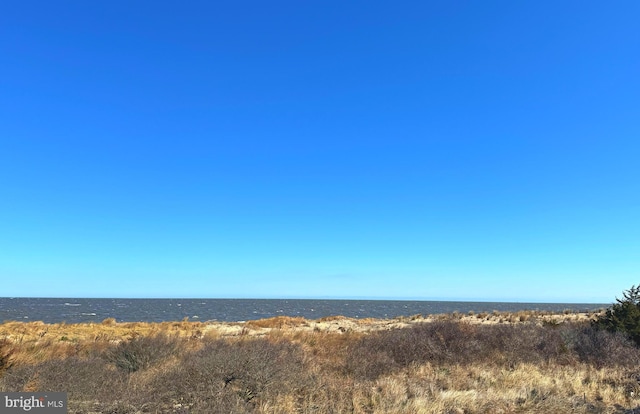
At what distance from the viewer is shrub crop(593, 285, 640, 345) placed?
606 inches

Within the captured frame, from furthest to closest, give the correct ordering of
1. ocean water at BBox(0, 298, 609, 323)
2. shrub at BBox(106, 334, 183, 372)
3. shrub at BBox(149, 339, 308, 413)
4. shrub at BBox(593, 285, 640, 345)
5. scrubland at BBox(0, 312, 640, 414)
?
ocean water at BBox(0, 298, 609, 323) → shrub at BBox(593, 285, 640, 345) → shrub at BBox(106, 334, 183, 372) → scrubland at BBox(0, 312, 640, 414) → shrub at BBox(149, 339, 308, 413)

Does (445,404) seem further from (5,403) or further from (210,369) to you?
(5,403)

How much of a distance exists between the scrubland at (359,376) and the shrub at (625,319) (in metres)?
2.01

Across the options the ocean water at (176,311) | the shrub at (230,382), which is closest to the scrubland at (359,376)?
the shrub at (230,382)

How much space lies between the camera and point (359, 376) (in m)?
10.8

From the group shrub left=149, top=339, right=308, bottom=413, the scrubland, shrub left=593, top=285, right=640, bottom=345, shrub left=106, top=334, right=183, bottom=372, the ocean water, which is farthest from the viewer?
the ocean water

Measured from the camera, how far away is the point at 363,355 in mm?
12641

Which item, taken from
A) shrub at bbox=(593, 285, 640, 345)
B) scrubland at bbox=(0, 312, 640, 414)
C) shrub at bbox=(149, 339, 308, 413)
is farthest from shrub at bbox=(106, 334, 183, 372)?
shrub at bbox=(593, 285, 640, 345)

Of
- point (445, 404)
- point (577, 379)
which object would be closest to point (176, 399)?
point (445, 404)

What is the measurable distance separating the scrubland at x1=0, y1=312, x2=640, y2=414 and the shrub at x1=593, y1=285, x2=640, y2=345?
2.01 meters

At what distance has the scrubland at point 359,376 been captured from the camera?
24.0ft

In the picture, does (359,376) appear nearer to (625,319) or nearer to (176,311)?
(625,319)

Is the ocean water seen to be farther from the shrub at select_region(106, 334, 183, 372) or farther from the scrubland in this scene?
the scrubland

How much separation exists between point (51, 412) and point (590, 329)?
17255mm
